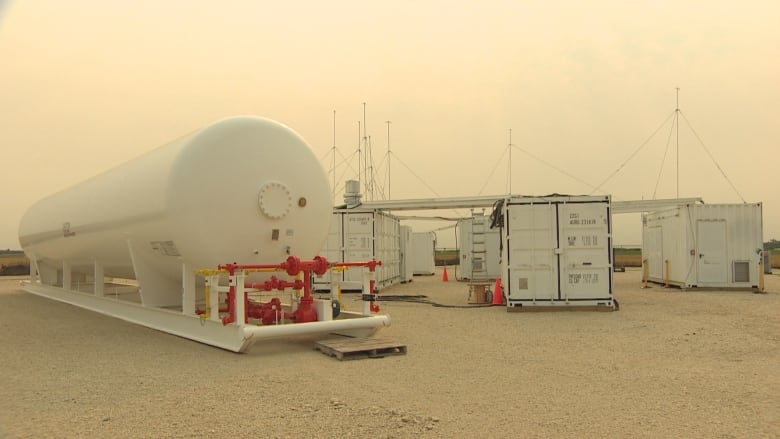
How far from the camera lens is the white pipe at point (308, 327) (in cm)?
852

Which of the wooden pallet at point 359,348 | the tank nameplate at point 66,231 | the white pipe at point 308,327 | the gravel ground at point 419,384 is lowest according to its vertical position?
the gravel ground at point 419,384

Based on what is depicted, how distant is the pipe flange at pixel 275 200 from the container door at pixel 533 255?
664 cm

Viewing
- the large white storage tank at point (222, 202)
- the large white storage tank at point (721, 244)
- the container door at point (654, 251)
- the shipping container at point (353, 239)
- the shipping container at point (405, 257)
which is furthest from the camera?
the shipping container at point (405, 257)

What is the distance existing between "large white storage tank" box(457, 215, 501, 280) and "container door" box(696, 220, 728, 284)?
30.0 feet

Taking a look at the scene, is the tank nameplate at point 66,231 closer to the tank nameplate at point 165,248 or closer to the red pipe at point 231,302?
the tank nameplate at point 165,248

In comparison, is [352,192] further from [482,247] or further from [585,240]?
[585,240]

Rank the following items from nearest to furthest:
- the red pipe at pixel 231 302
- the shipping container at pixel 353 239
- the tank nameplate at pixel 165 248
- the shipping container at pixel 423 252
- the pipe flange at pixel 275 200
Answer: the red pipe at pixel 231 302 → the pipe flange at pixel 275 200 → the tank nameplate at pixel 165 248 → the shipping container at pixel 353 239 → the shipping container at pixel 423 252

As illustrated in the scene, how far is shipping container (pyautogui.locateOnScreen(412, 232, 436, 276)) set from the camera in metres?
35.0

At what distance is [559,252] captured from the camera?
560 inches

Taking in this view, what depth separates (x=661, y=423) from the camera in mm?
5359

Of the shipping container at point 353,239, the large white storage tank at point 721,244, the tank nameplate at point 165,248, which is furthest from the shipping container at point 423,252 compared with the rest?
the tank nameplate at point 165,248

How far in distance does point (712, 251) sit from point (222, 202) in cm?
1658

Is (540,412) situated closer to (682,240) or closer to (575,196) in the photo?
(575,196)

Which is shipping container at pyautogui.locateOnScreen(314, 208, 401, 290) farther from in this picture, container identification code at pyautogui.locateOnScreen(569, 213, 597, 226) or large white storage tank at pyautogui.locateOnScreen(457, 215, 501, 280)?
container identification code at pyautogui.locateOnScreen(569, 213, 597, 226)
